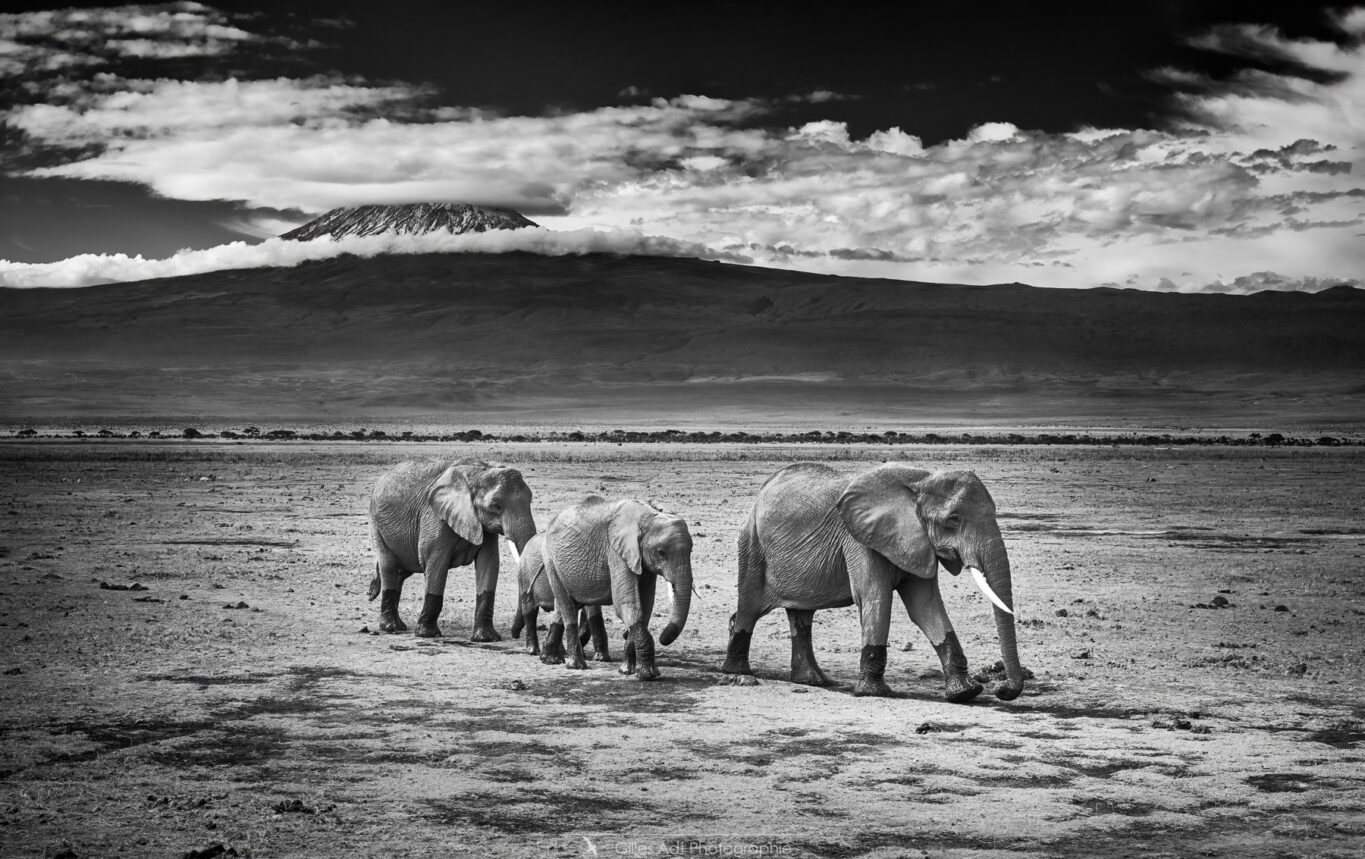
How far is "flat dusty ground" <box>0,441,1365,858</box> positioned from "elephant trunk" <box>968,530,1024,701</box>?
0.86 feet

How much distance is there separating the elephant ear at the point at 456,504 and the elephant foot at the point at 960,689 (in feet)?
20.1

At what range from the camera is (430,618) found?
17.2m

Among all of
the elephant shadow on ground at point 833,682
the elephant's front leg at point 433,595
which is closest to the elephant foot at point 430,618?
the elephant's front leg at point 433,595

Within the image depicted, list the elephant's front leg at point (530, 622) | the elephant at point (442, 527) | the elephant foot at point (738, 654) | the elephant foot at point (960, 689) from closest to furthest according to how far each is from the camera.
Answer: the elephant foot at point (960, 689)
the elephant foot at point (738, 654)
the elephant's front leg at point (530, 622)
the elephant at point (442, 527)

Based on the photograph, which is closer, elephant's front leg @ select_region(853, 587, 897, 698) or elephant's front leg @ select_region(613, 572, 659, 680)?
elephant's front leg @ select_region(853, 587, 897, 698)

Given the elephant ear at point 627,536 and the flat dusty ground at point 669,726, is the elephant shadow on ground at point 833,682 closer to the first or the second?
the flat dusty ground at point 669,726

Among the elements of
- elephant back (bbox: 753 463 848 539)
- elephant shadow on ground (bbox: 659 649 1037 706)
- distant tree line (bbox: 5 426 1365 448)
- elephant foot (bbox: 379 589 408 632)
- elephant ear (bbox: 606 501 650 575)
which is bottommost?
elephant shadow on ground (bbox: 659 649 1037 706)

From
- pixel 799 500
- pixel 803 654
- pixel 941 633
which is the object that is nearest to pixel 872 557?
pixel 941 633

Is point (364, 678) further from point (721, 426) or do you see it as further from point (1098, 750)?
point (721, 426)

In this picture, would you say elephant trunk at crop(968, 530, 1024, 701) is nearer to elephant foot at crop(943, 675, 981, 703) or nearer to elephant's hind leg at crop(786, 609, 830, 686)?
elephant foot at crop(943, 675, 981, 703)

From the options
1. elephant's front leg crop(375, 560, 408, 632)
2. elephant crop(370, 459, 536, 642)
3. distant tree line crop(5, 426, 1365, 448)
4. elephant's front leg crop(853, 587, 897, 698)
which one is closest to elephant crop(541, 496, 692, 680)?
elephant crop(370, 459, 536, 642)

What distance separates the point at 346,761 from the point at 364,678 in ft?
11.1

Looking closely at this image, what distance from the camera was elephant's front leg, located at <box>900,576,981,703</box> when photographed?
13234 millimetres

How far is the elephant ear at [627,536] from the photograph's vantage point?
14477mm
